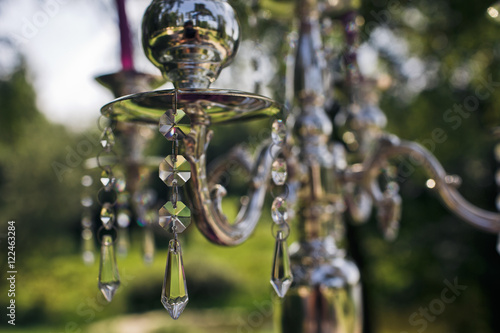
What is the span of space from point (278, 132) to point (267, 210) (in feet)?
9.60

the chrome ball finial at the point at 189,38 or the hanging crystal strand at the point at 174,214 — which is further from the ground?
the chrome ball finial at the point at 189,38

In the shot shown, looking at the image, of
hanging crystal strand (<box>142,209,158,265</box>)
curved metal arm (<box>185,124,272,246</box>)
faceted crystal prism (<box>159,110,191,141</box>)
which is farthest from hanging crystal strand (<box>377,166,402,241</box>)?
faceted crystal prism (<box>159,110,191,141</box>)

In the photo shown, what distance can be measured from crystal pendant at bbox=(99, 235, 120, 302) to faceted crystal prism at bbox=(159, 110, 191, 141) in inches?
9.2

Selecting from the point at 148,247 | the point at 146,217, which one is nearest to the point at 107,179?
the point at 146,217

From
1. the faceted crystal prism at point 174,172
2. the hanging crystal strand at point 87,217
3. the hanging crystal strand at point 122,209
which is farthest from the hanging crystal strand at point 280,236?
the hanging crystal strand at point 87,217

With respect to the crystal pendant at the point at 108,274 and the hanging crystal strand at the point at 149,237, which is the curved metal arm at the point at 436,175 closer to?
the hanging crystal strand at the point at 149,237

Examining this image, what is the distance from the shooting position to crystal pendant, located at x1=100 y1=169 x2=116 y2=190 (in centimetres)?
61

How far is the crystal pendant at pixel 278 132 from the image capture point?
1.78ft

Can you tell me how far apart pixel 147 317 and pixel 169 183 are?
5.60 meters

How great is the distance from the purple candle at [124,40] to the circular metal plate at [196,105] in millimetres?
269

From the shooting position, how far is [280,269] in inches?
22.4

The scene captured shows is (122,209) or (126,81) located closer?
(126,81)

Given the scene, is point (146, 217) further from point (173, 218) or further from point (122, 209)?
point (173, 218)

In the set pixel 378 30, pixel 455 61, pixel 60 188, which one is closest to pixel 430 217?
pixel 455 61
